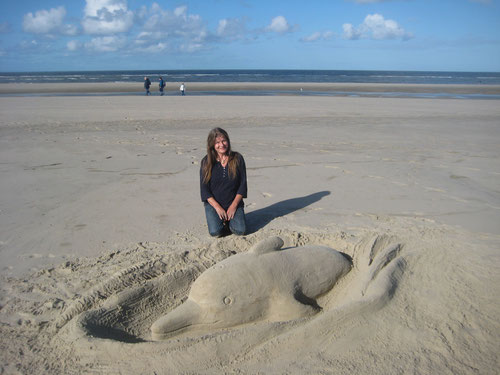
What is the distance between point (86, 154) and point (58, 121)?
5954 mm

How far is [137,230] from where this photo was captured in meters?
4.67

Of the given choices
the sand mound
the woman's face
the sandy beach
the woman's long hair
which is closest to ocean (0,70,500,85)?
the sandy beach

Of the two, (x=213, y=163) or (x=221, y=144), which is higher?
(x=221, y=144)

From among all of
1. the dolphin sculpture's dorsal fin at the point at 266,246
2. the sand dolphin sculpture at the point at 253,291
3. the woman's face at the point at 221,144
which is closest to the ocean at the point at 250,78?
the woman's face at the point at 221,144

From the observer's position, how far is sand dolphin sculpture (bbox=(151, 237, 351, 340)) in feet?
9.12

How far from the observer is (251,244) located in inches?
171

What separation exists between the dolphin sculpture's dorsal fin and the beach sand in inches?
23.0

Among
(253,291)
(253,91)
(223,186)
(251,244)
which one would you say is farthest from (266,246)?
(253,91)

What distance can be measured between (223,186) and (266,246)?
167 cm

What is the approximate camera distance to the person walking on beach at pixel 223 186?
4.50 meters

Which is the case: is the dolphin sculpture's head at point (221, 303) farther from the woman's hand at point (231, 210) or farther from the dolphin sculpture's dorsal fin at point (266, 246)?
the woman's hand at point (231, 210)

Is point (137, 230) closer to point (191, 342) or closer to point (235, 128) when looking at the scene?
point (191, 342)

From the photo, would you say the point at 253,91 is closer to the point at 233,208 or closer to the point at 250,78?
the point at 233,208

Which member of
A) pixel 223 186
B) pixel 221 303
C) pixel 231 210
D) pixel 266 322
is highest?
pixel 223 186
